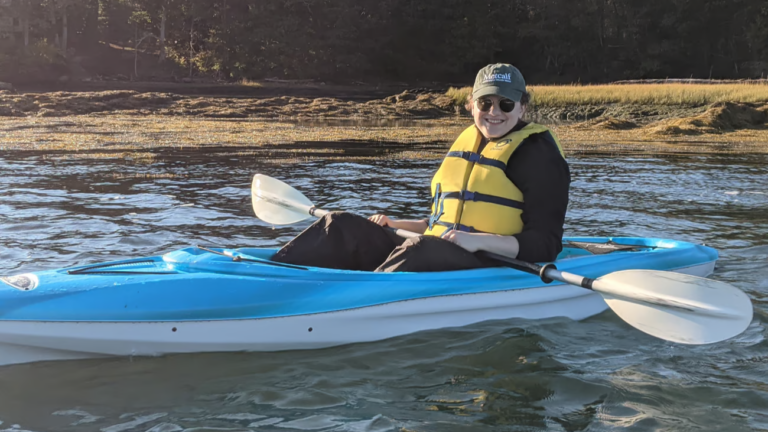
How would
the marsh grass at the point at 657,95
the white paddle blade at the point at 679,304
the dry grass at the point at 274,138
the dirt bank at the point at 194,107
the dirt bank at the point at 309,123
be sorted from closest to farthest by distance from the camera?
the white paddle blade at the point at 679,304 → the dry grass at the point at 274,138 → the dirt bank at the point at 309,123 → the dirt bank at the point at 194,107 → the marsh grass at the point at 657,95

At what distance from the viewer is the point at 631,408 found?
2936mm

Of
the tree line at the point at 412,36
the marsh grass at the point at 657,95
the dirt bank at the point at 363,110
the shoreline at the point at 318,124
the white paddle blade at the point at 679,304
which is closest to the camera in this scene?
the white paddle blade at the point at 679,304

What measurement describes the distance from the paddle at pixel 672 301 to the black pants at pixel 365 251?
211 mm

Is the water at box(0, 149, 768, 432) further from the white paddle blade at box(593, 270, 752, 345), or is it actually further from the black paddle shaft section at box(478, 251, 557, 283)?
the black paddle shaft section at box(478, 251, 557, 283)

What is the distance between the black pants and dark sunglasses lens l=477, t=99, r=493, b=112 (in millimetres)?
684

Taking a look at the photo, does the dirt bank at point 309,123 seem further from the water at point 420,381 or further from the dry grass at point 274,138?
the water at point 420,381

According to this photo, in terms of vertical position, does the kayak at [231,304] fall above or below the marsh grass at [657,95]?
below

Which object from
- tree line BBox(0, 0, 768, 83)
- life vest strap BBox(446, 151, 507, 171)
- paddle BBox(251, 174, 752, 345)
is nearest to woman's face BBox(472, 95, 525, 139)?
life vest strap BBox(446, 151, 507, 171)

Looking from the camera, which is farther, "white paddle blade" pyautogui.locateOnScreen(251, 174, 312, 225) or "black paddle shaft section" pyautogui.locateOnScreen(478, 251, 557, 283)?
"white paddle blade" pyautogui.locateOnScreen(251, 174, 312, 225)

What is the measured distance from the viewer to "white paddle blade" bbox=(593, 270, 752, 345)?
3047mm

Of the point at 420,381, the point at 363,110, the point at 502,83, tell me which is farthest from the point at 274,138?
the point at 420,381

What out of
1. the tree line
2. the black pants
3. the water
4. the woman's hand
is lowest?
the water

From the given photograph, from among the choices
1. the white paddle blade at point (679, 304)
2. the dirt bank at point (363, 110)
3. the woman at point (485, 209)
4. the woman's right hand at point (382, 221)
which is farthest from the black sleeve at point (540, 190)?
the dirt bank at point (363, 110)

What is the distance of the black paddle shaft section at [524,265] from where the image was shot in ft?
11.3
